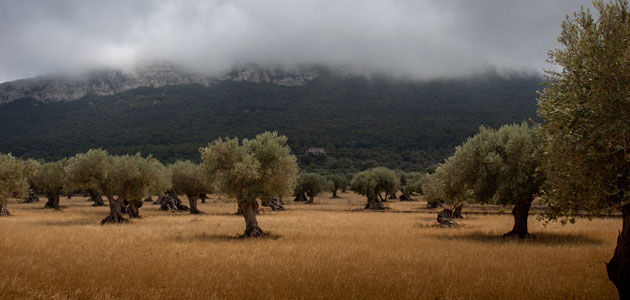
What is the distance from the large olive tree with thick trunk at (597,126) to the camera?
1066cm

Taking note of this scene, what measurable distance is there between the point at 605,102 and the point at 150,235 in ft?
86.1

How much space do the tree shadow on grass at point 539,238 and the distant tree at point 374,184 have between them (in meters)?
37.1

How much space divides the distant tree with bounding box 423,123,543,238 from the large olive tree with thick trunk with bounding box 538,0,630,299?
37.0ft

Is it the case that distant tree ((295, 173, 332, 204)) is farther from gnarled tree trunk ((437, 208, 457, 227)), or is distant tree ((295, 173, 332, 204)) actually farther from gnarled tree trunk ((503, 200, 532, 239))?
gnarled tree trunk ((503, 200, 532, 239))

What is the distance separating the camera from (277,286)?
13.0 metres

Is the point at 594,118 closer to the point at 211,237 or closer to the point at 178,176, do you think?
the point at 211,237

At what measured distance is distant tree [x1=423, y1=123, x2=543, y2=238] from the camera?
2409cm

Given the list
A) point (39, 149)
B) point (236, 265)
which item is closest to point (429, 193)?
point (236, 265)

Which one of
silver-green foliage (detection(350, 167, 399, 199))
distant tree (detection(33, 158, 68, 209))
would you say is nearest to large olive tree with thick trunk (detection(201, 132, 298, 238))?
silver-green foliage (detection(350, 167, 399, 199))

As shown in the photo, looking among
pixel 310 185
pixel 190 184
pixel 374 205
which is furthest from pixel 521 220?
pixel 310 185

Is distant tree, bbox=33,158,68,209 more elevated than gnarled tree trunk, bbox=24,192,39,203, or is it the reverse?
distant tree, bbox=33,158,68,209

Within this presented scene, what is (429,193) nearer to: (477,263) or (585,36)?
(477,263)

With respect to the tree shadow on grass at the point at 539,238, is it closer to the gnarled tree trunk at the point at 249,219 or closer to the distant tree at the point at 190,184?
the gnarled tree trunk at the point at 249,219

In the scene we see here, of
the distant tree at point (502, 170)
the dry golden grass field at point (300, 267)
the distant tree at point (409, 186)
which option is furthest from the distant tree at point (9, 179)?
the distant tree at point (409, 186)
